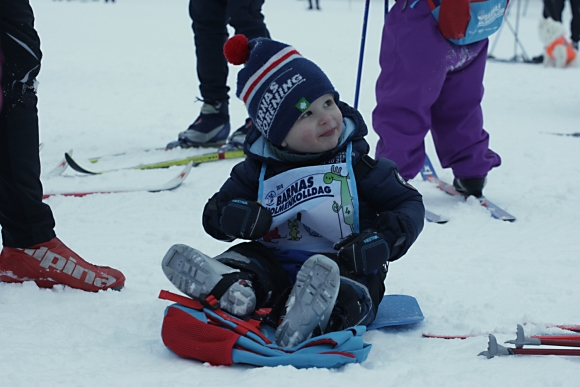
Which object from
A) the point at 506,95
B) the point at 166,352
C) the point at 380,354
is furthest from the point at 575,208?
the point at 506,95

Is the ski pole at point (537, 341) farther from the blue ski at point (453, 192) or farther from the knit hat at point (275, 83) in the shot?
the blue ski at point (453, 192)

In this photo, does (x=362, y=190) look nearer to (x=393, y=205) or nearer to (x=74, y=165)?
(x=393, y=205)

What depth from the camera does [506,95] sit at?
7.91 m

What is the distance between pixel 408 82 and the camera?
3.45 metres

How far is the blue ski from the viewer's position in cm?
359

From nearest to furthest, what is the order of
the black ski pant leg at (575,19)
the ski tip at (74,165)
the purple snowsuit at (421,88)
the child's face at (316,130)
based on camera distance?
the child's face at (316,130), the purple snowsuit at (421,88), the ski tip at (74,165), the black ski pant leg at (575,19)

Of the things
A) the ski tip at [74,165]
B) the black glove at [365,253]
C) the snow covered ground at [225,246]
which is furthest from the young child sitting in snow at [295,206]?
the ski tip at [74,165]

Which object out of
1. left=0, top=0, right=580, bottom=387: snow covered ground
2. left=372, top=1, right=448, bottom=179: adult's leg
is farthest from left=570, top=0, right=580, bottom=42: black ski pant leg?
left=372, top=1, right=448, bottom=179: adult's leg

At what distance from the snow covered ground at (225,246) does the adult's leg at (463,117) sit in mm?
229

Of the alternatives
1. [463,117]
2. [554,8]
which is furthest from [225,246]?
[554,8]

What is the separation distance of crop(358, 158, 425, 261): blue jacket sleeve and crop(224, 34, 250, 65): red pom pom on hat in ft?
1.78

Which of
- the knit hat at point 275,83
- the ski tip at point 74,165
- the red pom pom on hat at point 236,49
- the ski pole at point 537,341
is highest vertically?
the red pom pom on hat at point 236,49

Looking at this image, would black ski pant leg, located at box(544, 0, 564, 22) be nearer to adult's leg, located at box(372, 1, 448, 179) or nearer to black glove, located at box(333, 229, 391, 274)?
adult's leg, located at box(372, 1, 448, 179)

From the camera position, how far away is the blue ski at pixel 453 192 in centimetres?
359
